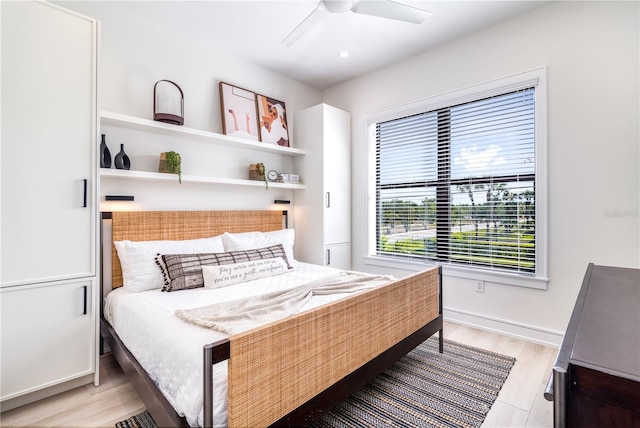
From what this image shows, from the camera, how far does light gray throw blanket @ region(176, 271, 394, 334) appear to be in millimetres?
1673

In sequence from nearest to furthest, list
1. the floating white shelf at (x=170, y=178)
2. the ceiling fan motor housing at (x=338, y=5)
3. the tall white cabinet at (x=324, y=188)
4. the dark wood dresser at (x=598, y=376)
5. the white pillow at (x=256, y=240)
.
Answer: the dark wood dresser at (x=598, y=376)
the ceiling fan motor housing at (x=338, y=5)
the floating white shelf at (x=170, y=178)
the white pillow at (x=256, y=240)
the tall white cabinet at (x=324, y=188)

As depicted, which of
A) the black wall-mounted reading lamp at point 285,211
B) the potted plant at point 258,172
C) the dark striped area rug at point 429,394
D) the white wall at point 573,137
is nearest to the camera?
the dark striped area rug at point 429,394

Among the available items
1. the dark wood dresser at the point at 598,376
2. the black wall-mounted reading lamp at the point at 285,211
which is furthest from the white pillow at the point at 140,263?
the dark wood dresser at the point at 598,376

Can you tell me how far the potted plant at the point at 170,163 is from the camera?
2852mm

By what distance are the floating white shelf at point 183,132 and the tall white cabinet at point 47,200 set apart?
384mm

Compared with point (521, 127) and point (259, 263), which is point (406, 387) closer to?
point (259, 263)

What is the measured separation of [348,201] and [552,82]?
2327 mm

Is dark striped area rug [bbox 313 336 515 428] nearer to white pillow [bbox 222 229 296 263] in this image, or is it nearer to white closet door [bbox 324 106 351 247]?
white pillow [bbox 222 229 296 263]

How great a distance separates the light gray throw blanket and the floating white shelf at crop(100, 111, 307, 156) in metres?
1.62

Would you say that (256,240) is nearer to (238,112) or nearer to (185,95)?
(238,112)

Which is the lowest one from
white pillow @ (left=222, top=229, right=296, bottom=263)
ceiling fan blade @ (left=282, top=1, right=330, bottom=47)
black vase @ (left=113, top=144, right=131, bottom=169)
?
white pillow @ (left=222, top=229, right=296, bottom=263)

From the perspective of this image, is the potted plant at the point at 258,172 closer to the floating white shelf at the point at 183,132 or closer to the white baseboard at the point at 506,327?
the floating white shelf at the point at 183,132

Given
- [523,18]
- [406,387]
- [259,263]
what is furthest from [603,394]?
[523,18]

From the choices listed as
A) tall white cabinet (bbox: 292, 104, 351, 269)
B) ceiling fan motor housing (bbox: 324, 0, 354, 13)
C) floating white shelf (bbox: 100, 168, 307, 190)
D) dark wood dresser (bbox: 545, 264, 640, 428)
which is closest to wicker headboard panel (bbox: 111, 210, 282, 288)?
floating white shelf (bbox: 100, 168, 307, 190)
